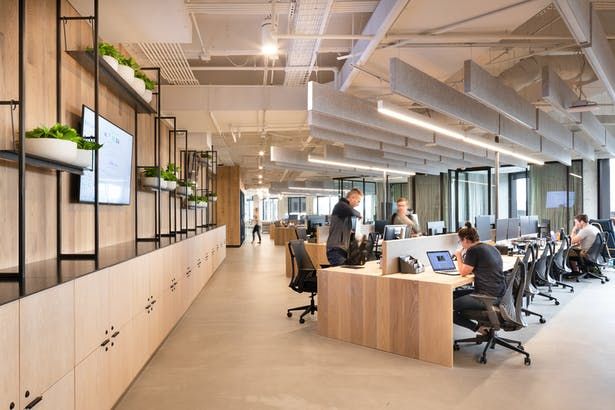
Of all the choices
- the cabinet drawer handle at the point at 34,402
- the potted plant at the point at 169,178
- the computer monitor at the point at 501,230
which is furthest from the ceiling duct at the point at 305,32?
the computer monitor at the point at 501,230

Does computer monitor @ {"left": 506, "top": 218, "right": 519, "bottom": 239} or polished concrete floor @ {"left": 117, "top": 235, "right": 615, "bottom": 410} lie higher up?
computer monitor @ {"left": 506, "top": 218, "right": 519, "bottom": 239}

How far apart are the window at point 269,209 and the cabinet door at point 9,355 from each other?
3712 cm

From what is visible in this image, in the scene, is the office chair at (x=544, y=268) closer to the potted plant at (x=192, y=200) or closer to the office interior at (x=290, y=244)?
the office interior at (x=290, y=244)

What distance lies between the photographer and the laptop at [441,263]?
195 inches

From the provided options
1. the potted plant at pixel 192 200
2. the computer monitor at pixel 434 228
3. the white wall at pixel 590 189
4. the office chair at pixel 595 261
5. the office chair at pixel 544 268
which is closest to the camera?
the office chair at pixel 544 268

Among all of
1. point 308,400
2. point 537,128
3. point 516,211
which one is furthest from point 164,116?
point 516,211

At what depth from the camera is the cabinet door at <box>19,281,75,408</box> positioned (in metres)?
2.07

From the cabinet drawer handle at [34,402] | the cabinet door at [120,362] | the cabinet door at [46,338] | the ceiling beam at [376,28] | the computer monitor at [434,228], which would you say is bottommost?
the cabinet door at [120,362]

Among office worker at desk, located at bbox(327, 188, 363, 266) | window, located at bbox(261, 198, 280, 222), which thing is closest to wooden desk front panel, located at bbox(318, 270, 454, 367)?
office worker at desk, located at bbox(327, 188, 363, 266)

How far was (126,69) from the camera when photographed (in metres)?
4.42

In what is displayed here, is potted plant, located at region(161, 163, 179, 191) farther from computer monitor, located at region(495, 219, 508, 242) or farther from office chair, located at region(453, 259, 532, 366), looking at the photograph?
computer monitor, located at region(495, 219, 508, 242)

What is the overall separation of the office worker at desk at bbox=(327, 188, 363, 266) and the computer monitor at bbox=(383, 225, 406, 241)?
27.0 inches

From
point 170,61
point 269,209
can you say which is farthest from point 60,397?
point 269,209

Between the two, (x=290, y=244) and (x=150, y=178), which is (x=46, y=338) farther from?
(x=290, y=244)
